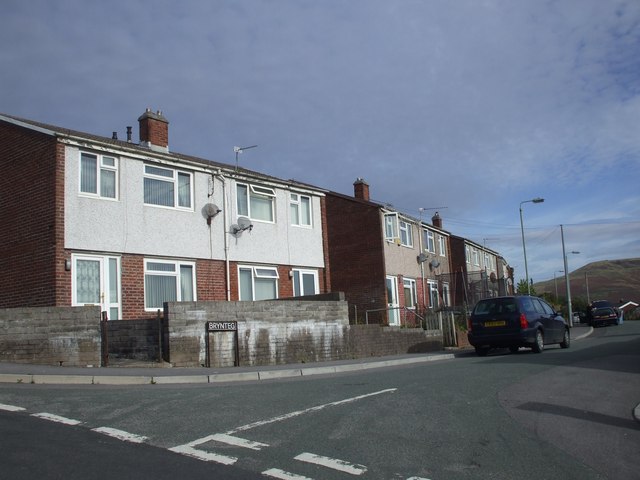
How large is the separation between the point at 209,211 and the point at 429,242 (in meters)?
18.5

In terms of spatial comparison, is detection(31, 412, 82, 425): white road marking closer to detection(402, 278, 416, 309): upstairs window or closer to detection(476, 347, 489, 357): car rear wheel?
detection(476, 347, 489, 357): car rear wheel

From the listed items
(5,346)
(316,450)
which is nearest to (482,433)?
(316,450)

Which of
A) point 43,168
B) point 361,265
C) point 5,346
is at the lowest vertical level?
point 5,346

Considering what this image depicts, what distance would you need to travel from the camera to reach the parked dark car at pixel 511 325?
16.9m

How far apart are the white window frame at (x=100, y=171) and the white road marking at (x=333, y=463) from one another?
12.0 m

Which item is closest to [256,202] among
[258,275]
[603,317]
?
[258,275]

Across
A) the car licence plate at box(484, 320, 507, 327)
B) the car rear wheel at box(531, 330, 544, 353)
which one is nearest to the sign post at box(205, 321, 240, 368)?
the car licence plate at box(484, 320, 507, 327)

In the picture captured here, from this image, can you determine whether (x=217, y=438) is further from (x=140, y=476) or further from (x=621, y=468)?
(x=621, y=468)

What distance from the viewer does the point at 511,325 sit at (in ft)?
55.6

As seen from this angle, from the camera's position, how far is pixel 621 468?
5.57 m

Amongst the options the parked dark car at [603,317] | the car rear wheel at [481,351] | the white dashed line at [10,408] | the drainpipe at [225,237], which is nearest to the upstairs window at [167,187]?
the drainpipe at [225,237]

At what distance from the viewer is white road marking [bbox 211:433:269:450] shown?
5945 mm

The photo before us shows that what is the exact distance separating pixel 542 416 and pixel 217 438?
13.2 ft

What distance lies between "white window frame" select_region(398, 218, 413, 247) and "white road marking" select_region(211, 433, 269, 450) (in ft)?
77.5
